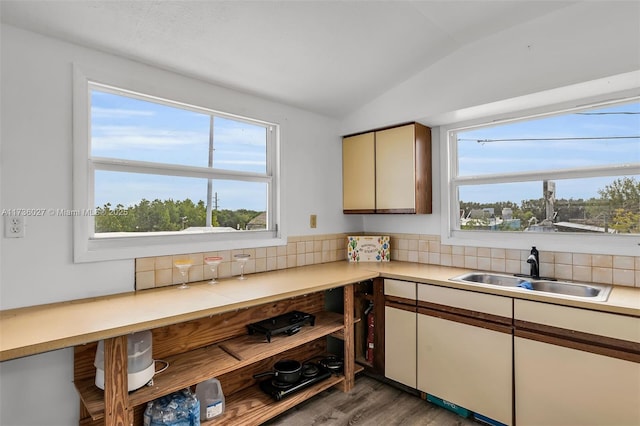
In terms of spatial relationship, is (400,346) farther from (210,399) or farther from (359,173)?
(359,173)

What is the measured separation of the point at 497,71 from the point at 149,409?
2913mm

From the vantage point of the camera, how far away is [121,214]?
81.1 inches

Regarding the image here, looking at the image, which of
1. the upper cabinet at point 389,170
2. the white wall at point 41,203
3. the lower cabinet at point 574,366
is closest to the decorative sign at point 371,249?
the upper cabinet at point 389,170

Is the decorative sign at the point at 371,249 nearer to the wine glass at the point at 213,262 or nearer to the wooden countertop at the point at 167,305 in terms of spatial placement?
the wooden countertop at the point at 167,305

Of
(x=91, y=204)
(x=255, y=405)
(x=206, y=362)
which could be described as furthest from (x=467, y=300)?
(x=91, y=204)

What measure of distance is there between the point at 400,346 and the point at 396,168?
1415 millimetres

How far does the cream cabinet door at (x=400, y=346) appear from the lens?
2432mm

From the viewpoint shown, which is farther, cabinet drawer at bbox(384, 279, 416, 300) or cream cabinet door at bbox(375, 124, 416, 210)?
cream cabinet door at bbox(375, 124, 416, 210)

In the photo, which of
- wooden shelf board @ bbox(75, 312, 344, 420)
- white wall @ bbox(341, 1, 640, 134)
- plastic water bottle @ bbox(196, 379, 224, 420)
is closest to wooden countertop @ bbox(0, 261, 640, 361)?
wooden shelf board @ bbox(75, 312, 344, 420)

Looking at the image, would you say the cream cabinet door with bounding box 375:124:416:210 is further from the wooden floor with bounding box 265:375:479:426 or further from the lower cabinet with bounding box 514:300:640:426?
the wooden floor with bounding box 265:375:479:426

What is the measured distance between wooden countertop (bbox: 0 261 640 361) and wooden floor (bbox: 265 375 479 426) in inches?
33.0

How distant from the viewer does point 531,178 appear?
2555mm

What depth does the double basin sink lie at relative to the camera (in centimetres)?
207

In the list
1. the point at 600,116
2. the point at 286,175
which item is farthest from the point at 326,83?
the point at 600,116
